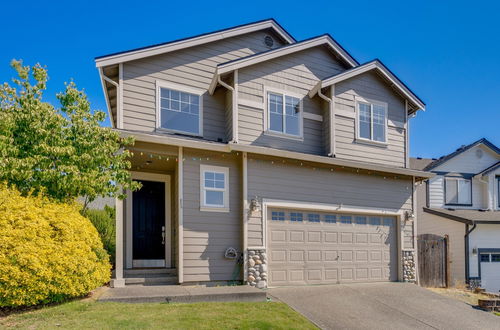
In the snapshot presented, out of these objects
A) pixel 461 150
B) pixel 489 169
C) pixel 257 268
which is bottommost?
pixel 257 268

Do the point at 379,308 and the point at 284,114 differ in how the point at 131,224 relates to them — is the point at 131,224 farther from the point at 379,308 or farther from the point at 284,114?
the point at 379,308

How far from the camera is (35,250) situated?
23.5 ft

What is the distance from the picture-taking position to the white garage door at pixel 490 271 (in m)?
17.5

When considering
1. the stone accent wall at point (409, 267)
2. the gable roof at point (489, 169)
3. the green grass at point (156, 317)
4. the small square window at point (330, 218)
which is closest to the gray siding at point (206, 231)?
the green grass at point (156, 317)

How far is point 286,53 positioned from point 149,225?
21.3 ft

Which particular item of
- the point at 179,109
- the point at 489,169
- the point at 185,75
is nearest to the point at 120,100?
the point at 179,109

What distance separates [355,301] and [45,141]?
26.2ft

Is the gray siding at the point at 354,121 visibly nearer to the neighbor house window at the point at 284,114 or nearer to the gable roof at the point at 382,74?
the gable roof at the point at 382,74

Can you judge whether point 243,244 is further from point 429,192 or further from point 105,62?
point 429,192

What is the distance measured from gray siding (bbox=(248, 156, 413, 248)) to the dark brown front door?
2.82m

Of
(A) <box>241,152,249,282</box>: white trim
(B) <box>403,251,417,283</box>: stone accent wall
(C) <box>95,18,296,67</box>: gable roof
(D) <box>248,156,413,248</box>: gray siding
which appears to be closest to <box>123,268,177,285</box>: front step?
(A) <box>241,152,249,282</box>: white trim

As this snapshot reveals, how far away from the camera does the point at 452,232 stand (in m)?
17.6

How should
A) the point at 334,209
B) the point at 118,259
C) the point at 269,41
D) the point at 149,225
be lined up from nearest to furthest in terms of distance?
1. the point at 118,259
2. the point at 149,225
3. the point at 334,209
4. the point at 269,41

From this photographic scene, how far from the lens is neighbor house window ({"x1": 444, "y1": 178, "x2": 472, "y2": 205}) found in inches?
755
